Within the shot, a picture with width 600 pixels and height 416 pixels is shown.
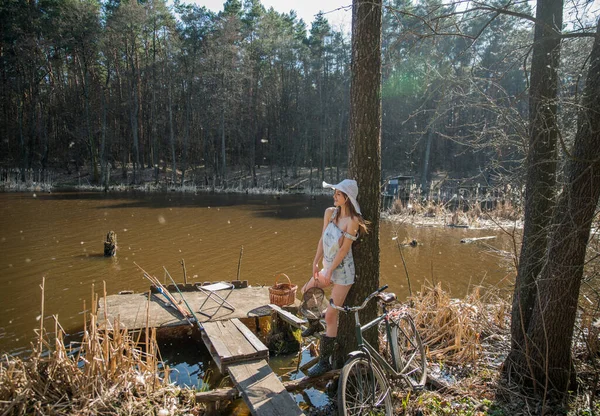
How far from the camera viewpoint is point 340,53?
34.7 meters

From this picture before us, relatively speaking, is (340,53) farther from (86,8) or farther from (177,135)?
(86,8)

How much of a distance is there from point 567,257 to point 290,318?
3.10 m

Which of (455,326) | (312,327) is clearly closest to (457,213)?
(455,326)

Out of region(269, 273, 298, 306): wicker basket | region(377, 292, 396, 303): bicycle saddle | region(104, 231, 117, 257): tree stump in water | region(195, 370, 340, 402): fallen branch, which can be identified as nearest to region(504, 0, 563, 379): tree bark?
region(377, 292, 396, 303): bicycle saddle

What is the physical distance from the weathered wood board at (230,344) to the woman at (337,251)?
703 mm

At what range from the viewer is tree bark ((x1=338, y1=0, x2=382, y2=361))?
398 centimetres

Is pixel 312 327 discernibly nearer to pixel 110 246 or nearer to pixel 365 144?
pixel 365 144

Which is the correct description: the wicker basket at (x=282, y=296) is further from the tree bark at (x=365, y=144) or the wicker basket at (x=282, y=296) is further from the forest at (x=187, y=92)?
the forest at (x=187, y=92)

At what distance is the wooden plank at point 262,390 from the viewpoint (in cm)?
343

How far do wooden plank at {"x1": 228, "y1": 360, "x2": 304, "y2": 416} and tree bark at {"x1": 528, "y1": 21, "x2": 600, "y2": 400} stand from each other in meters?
2.13

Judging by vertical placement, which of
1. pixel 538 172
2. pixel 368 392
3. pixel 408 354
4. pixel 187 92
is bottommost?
pixel 408 354

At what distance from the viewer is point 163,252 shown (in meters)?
11.7

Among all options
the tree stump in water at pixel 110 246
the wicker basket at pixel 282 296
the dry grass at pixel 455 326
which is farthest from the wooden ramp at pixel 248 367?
the tree stump in water at pixel 110 246

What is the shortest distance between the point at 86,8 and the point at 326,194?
20426mm
